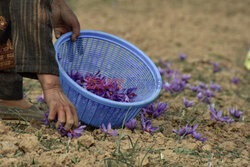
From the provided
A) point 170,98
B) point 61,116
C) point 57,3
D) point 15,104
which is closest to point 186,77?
point 170,98

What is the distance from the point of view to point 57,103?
170 centimetres

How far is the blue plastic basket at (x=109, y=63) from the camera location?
2.04m

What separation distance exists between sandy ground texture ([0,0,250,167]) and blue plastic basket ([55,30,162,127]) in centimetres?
15

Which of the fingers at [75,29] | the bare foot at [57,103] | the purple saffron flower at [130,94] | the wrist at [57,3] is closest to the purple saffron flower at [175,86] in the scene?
the purple saffron flower at [130,94]

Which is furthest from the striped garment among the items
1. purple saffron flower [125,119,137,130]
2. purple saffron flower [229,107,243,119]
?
purple saffron flower [229,107,243,119]

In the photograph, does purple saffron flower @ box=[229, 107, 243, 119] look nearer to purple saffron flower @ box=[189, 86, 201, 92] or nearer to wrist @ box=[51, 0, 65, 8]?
purple saffron flower @ box=[189, 86, 201, 92]

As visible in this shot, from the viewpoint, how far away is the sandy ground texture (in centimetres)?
179

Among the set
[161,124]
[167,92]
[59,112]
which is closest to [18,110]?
[59,112]

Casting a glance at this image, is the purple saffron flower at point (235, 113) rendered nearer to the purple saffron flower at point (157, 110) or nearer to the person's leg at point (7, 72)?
the purple saffron flower at point (157, 110)

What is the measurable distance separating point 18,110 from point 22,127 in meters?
0.15

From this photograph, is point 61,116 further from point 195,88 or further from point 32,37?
point 195,88

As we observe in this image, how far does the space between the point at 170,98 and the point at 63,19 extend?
1.25 metres

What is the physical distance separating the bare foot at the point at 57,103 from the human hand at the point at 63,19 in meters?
0.59

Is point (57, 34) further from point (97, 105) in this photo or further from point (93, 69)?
point (97, 105)
